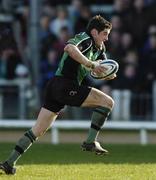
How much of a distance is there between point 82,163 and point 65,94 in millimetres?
2112

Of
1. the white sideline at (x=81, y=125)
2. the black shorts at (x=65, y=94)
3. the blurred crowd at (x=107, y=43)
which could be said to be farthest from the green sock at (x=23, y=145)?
the white sideline at (x=81, y=125)

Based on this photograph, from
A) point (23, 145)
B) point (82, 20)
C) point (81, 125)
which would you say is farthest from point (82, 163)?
point (82, 20)

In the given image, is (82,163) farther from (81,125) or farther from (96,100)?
(81,125)

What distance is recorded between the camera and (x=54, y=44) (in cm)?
1853

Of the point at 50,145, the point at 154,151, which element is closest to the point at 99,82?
the point at 50,145

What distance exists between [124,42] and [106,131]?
1.80 m

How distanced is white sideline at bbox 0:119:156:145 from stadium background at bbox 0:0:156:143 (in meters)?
0.17

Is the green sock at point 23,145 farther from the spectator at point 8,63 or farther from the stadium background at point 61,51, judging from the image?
the spectator at point 8,63

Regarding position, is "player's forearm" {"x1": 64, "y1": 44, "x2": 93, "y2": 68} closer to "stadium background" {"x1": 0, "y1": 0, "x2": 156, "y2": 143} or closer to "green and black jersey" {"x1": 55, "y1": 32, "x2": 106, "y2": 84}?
"green and black jersey" {"x1": 55, "y1": 32, "x2": 106, "y2": 84}

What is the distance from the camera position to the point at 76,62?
1097 centimetres

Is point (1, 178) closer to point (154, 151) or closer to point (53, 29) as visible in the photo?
point (154, 151)

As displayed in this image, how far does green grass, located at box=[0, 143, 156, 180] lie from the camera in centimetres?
1097

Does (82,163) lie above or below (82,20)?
below

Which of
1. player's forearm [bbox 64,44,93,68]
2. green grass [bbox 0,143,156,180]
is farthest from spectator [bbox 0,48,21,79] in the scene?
player's forearm [bbox 64,44,93,68]
